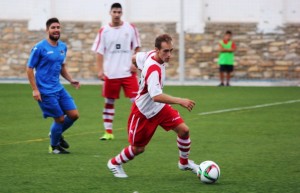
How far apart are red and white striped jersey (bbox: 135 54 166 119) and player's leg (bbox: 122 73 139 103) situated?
4793mm

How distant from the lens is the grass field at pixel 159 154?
9.88 m

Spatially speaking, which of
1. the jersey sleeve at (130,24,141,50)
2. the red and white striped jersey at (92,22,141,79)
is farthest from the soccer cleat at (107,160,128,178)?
the jersey sleeve at (130,24,141,50)

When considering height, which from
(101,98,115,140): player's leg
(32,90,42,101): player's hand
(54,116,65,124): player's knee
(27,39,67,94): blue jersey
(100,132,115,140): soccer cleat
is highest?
(27,39,67,94): blue jersey

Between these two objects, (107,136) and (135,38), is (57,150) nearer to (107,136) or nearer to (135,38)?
(107,136)

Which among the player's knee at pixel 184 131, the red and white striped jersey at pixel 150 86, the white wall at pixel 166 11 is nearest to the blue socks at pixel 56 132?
the red and white striped jersey at pixel 150 86

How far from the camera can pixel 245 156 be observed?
491 inches

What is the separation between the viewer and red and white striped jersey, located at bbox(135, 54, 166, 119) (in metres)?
9.91

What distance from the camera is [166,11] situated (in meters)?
34.7

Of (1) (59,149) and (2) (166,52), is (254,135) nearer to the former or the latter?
(1) (59,149)

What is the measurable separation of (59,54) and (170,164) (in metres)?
2.40

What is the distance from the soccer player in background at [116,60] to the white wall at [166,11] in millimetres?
18598

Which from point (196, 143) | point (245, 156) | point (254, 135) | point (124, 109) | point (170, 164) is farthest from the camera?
point (124, 109)

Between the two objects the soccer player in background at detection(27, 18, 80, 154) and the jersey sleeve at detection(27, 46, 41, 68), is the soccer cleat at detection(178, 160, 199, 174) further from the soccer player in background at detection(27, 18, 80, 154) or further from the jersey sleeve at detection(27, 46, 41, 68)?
the jersey sleeve at detection(27, 46, 41, 68)

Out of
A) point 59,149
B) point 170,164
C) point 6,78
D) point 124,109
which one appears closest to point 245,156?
point 170,164
